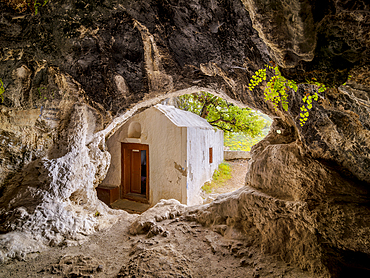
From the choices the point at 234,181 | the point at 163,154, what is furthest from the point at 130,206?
the point at 234,181

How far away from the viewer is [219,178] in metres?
12.5

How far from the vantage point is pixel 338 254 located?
8.56 ft

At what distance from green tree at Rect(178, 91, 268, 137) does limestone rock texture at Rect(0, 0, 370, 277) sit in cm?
961

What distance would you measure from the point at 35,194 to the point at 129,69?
3247 millimetres

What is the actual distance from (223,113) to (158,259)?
12.9m

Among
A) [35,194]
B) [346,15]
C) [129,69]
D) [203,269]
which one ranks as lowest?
[203,269]

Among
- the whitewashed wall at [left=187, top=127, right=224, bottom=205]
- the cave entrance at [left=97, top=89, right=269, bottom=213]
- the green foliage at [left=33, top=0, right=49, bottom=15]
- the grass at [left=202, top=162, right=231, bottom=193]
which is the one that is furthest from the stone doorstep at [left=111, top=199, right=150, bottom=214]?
the green foliage at [left=33, top=0, right=49, bottom=15]

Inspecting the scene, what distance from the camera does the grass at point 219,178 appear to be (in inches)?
416

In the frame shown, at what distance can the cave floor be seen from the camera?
296cm

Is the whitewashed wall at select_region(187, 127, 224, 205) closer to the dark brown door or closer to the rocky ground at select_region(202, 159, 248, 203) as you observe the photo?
the rocky ground at select_region(202, 159, 248, 203)

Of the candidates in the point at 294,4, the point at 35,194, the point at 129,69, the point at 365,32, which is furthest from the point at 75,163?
the point at 365,32

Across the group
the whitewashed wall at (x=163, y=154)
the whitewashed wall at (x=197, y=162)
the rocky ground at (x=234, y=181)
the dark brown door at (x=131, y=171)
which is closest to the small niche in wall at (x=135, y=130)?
the whitewashed wall at (x=163, y=154)

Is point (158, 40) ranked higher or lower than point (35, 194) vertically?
higher

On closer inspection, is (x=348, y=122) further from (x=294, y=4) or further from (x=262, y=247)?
(x=262, y=247)
